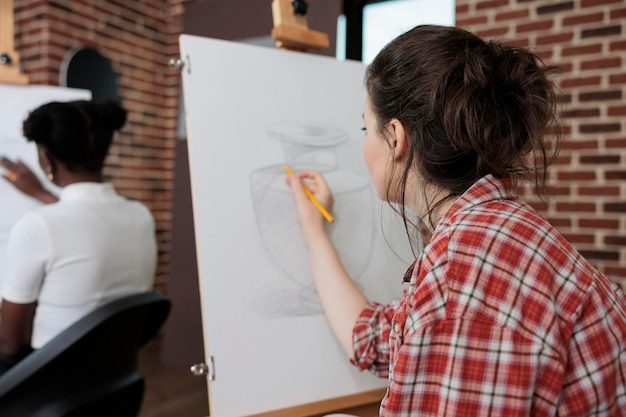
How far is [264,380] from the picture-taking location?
1.23 meters

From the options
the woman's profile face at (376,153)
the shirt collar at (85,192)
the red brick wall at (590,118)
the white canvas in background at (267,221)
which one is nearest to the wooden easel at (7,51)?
the shirt collar at (85,192)

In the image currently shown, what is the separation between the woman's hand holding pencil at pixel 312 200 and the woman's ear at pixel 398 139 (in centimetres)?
38

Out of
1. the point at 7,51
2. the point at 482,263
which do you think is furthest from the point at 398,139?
the point at 7,51

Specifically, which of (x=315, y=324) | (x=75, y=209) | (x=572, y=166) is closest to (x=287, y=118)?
(x=315, y=324)

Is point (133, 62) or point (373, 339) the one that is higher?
point (133, 62)

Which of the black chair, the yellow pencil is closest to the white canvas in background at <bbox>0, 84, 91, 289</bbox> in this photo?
the black chair

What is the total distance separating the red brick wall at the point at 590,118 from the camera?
2305 millimetres

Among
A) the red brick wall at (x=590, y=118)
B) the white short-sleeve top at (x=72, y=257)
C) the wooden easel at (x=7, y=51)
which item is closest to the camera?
the white short-sleeve top at (x=72, y=257)

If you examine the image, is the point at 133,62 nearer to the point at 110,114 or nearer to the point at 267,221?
the point at 110,114

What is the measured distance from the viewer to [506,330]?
0.71m

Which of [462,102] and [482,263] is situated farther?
[462,102]

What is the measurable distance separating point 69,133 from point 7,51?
552 mm

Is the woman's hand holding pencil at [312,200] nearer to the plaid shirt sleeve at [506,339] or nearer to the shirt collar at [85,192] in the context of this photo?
the plaid shirt sleeve at [506,339]

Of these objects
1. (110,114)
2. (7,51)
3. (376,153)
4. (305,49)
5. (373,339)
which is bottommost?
(373,339)
